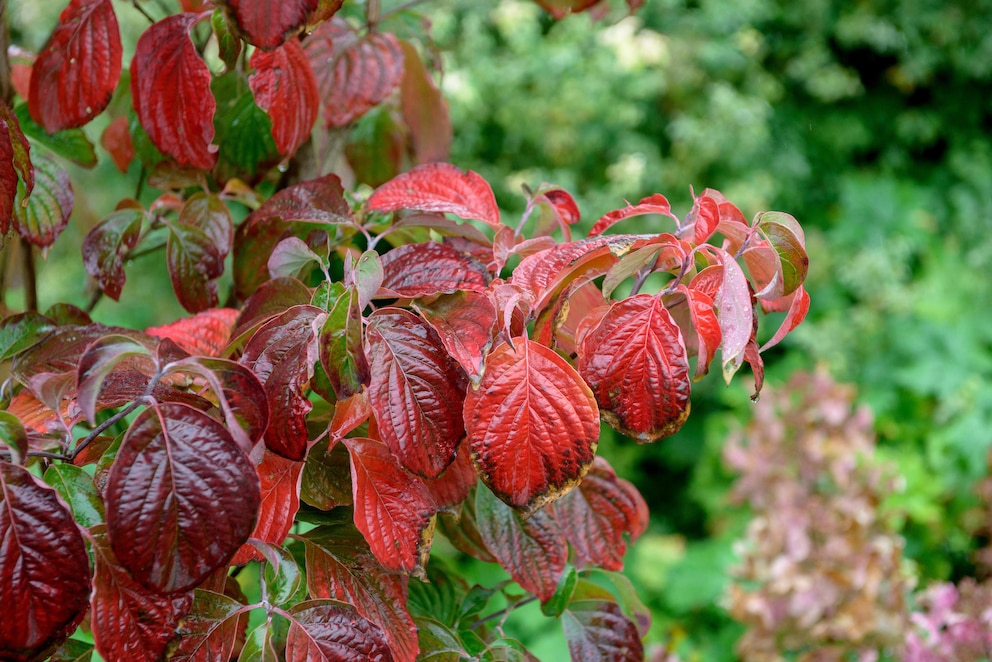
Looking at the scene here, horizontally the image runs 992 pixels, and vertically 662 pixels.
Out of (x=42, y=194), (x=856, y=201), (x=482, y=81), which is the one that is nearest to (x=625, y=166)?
(x=482, y=81)

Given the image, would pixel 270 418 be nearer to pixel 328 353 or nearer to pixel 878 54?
pixel 328 353

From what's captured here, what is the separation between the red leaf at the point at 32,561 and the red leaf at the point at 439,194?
10.2 inches

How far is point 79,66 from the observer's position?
0.57 metres

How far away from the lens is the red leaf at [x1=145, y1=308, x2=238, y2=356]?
0.54 meters

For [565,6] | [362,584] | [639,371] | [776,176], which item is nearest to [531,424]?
[639,371]

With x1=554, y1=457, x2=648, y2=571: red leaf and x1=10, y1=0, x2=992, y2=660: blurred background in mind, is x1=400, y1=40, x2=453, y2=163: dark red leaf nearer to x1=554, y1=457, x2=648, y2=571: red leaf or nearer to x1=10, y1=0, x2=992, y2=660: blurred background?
x1=554, y1=457, x2=648, y2=571: red leaf

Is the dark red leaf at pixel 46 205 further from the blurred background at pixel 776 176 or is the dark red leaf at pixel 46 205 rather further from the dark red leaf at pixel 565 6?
the blurred background at pixel 776 176

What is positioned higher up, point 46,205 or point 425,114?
point 46,205

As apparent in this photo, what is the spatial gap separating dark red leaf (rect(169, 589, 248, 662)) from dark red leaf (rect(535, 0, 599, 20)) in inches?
21.5

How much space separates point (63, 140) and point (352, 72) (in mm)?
238

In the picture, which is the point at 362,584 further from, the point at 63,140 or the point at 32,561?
the point at 63,140

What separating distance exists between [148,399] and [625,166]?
101 inches

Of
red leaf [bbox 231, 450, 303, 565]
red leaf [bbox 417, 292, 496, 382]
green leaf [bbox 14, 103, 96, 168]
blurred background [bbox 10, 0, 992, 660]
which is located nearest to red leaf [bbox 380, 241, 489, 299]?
red leaf [bbox 417, 292, 496, 382]

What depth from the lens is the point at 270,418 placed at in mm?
414
